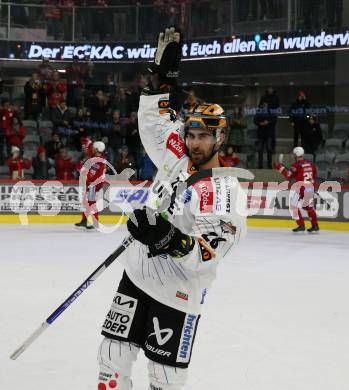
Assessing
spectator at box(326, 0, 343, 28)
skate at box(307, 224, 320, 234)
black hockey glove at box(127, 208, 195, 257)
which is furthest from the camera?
spectator at box(326, 0, 343, 28)

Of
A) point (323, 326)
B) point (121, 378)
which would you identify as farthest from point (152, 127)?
point (323, 326)

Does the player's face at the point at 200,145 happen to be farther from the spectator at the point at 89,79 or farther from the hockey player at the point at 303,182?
the spectator at the point at 89,79

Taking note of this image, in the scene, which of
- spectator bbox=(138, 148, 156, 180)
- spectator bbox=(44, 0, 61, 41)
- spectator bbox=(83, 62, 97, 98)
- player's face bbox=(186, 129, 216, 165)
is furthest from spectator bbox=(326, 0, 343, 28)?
player's face bbox=(186, 129, 216, 165)

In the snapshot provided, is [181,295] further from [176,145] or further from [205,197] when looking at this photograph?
[176,145]

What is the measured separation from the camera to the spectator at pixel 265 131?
1670cm

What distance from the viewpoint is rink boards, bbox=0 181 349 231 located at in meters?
15.1

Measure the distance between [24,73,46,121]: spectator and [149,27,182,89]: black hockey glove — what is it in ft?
Result: 46.8

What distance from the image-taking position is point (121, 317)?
130 inches

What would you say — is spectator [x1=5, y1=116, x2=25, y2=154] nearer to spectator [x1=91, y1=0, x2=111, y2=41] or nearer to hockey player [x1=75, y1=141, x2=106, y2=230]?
hockey player [x1=75, y1=141, x2=106, y2=230]

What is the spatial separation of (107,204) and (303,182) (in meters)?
4.02

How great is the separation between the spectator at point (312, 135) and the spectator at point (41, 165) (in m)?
5.36

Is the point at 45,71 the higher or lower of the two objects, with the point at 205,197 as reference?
higher

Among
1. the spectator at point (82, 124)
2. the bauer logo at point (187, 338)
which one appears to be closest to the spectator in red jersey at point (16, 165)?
the spectator at point (82, 124)

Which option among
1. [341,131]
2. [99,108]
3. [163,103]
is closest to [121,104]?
[99,108]
